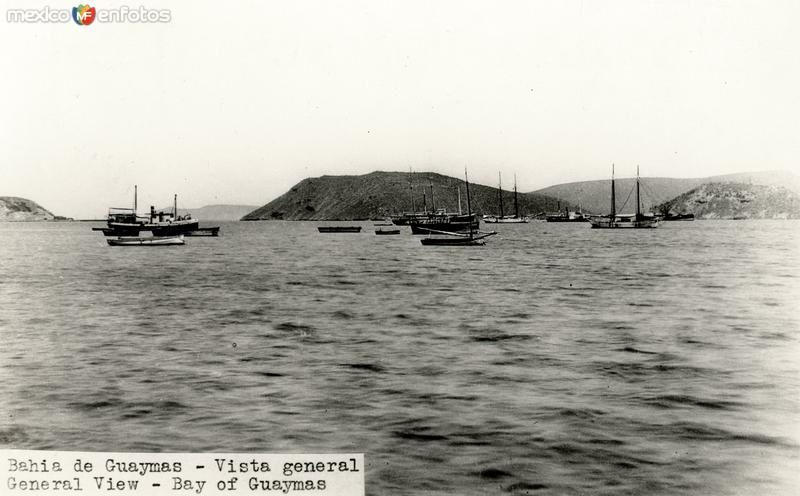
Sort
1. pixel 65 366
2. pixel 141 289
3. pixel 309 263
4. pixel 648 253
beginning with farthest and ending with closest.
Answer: pixel 648 253 → pixel 309 263 → pixel 141 289 → pixel 65 366

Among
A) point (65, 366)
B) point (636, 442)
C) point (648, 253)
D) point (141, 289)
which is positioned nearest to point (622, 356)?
point (636, 442)

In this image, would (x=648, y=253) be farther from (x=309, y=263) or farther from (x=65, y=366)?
(x=65, y=366)

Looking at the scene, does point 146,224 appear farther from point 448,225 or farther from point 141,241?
point 448,225
